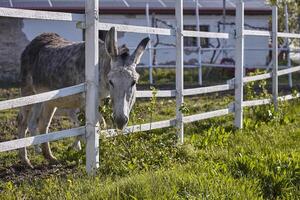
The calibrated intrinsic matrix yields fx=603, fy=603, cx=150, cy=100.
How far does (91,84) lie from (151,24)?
19051mm

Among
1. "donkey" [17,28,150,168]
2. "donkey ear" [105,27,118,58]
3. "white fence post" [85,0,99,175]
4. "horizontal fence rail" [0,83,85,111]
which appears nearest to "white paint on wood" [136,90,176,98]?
"donkey" [17,28,150,168]

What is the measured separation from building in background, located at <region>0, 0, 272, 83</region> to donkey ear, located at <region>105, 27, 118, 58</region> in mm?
15292

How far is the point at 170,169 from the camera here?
6.21 metres

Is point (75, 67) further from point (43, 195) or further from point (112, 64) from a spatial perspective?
point (43, 195)

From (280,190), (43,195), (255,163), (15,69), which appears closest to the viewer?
(43,195)

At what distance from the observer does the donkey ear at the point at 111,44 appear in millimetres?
6480

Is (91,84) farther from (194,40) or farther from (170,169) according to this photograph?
(194,40)

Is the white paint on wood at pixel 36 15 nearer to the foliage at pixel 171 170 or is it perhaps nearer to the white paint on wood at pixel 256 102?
the foliage at pixel 171 170

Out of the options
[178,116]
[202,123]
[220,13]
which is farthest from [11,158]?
[220,13]

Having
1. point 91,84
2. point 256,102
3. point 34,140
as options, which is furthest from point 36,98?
point 256,102

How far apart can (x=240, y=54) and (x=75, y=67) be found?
11.2 ft

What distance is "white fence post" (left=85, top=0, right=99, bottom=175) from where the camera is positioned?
6250 millimetres

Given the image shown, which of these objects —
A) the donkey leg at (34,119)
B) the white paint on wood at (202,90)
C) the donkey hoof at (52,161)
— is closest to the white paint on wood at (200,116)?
the white paint on wood at (202,90)

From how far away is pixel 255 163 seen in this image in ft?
21.1
